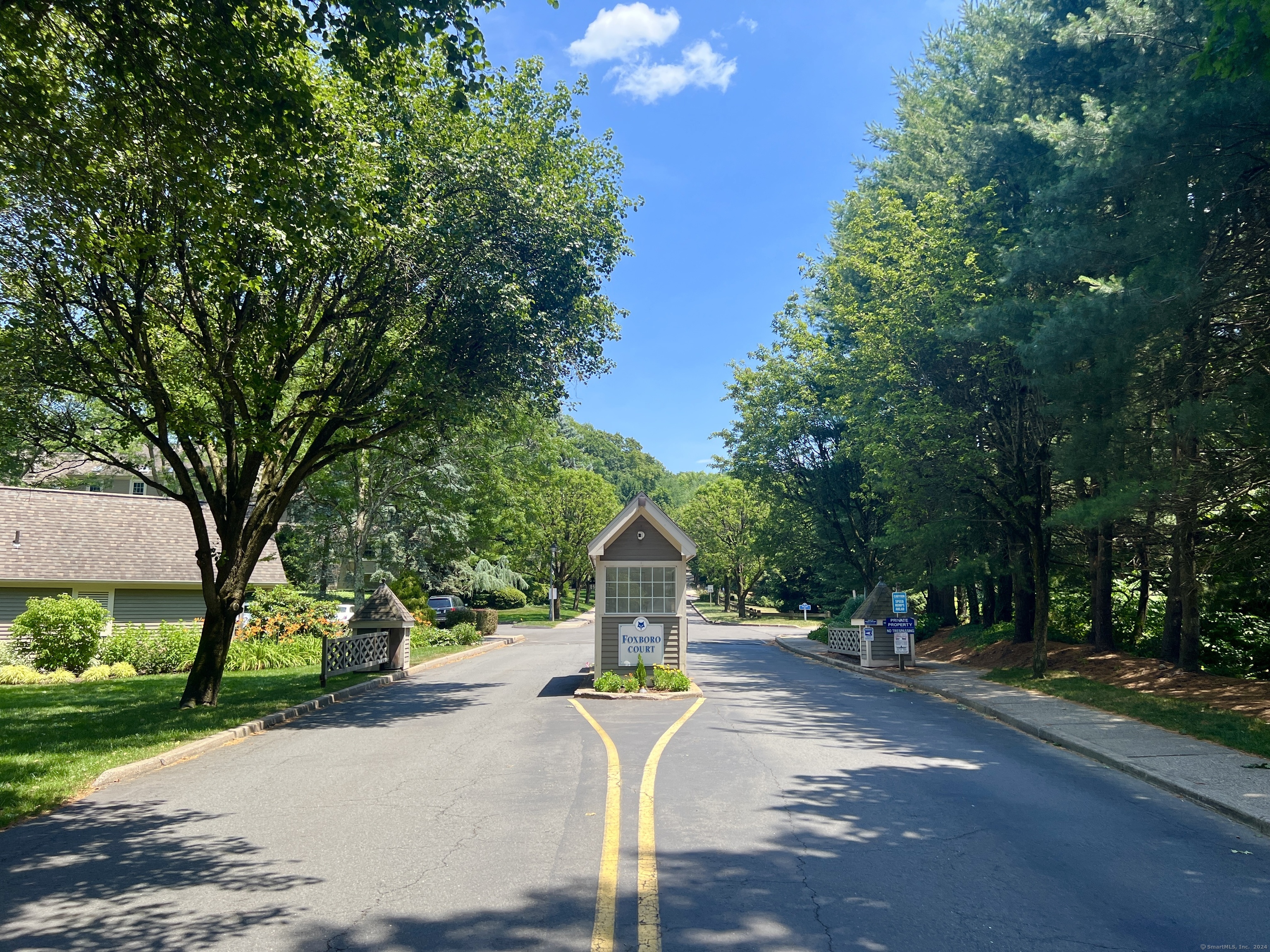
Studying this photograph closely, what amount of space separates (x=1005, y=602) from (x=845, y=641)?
666 centimetres

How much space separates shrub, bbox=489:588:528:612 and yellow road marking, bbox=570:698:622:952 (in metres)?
49.7

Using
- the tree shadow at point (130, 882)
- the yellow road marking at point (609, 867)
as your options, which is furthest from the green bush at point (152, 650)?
the yellow road marking at point (609, 867)

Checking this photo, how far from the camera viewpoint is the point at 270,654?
22984 millimetres

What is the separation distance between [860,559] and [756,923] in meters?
34.3

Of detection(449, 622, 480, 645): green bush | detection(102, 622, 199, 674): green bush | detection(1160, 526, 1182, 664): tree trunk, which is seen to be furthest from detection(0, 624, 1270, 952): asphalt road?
detection(449, 622, 480, 645): green bush

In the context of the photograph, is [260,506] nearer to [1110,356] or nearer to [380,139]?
[380,139]

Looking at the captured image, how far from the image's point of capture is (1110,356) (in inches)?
493

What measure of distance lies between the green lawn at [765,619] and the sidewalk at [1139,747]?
3049 cm

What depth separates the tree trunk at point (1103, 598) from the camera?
747 inches

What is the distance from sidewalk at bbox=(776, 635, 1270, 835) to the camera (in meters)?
7.85

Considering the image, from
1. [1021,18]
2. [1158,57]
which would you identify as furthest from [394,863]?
[1021,18]

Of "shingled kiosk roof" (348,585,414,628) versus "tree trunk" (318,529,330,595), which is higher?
"tree trunk" (318,529,330,595)

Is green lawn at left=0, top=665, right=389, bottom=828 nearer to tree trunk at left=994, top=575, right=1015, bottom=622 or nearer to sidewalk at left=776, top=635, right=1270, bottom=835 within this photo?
sidewalk at left=776, top=635, right=1270, bottom=835

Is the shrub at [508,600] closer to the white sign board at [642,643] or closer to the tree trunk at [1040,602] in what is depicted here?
the white sign board at [642,643]
